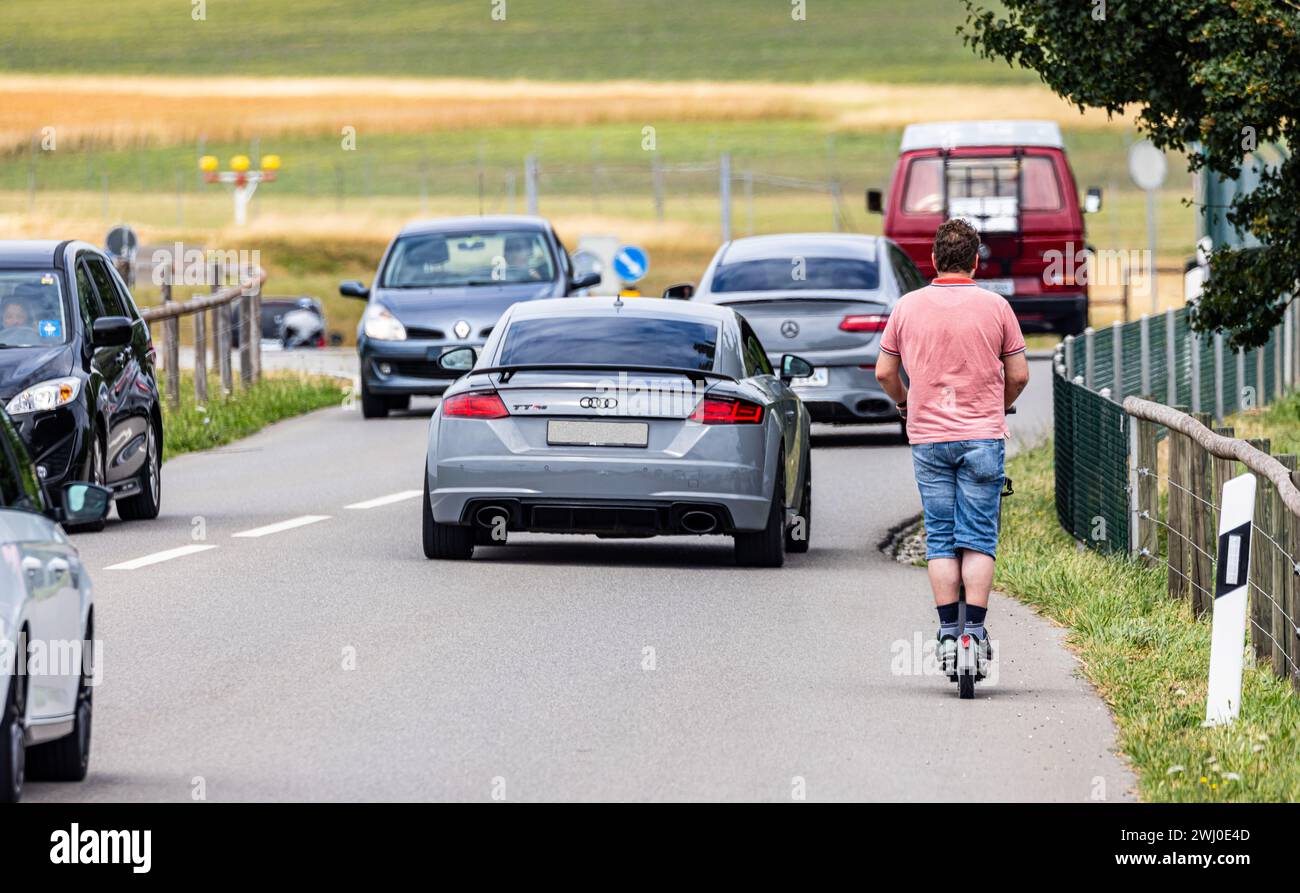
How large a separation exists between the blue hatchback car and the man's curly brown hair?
15.4 metres

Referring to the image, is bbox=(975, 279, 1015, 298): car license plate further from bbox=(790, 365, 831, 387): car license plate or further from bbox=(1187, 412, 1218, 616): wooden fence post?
bbox=(1187, 412, 1218, 616): wooden fence post

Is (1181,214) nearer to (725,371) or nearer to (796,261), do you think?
(796,261)

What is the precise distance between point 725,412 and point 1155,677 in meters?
4.07

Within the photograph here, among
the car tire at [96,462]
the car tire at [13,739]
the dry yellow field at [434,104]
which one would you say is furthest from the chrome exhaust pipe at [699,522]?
the dry yellow field at [434,104]

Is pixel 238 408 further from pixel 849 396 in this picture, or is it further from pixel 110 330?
pixel 110 330

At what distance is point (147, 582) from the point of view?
14.1 meters

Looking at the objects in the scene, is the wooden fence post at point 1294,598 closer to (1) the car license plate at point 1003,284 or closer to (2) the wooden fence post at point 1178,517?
(2) the wooden fence post at point 1178,517

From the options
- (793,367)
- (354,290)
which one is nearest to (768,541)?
(793,367)

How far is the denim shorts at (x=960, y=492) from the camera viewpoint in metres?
10.8

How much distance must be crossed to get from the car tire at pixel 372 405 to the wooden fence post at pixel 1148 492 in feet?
45.2

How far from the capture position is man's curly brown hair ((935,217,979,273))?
430 inches

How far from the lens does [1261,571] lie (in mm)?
11711

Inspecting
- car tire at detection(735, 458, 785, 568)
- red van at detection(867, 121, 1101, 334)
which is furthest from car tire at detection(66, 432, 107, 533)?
red van at detection(867, 121, 1101, 334)
